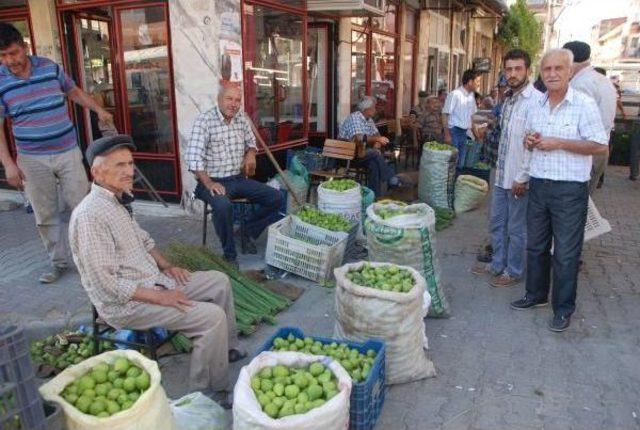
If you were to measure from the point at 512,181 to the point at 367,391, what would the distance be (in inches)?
96.7

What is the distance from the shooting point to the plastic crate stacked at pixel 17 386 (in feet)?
5.59

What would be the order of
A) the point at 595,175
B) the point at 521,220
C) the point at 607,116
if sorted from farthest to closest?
the point at 595,175, the point at 607,116, the point at 521,220

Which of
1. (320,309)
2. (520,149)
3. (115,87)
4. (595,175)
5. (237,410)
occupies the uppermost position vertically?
(115,87)

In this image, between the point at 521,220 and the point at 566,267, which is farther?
the point at 521,220

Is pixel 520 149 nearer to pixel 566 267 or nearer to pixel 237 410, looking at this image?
pixel 566 267

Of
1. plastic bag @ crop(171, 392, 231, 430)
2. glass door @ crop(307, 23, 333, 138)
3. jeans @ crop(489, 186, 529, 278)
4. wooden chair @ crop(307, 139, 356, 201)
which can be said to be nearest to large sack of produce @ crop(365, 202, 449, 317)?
jeans @ crop(489, 186, 529, 278)

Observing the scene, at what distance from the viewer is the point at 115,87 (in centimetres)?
659

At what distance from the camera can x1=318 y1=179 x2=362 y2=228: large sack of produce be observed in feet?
17.7

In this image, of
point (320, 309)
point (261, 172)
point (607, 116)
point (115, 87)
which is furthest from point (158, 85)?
point (607, 116)

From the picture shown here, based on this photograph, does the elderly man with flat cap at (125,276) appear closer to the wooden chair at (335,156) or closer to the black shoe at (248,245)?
the black shoe at (248,245)

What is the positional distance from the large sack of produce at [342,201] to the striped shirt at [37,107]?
2.48 m

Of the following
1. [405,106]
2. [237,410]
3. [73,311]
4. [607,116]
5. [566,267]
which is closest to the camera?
[237,410]

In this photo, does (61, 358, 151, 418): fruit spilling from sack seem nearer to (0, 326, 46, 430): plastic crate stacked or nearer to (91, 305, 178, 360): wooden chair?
(0, 326, 46, 430): plastic crate stacked

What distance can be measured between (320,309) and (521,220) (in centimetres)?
Result: 183
